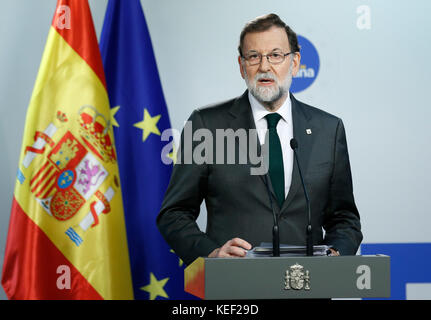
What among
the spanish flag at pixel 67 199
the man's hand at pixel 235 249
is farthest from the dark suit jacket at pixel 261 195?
the spanish flag at pixel 67 199

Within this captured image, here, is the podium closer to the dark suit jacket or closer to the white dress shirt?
the dark suit jacket

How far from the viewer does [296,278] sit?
1.63 metres

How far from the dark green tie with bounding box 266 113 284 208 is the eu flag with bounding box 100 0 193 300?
1342 mm

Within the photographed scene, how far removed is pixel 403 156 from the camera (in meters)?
4.14

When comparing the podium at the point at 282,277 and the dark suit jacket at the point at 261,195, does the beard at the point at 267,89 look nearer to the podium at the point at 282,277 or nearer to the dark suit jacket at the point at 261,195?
the dark suit jacket at the point at 261,195

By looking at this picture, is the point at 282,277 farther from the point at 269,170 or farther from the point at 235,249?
the point at 269,170

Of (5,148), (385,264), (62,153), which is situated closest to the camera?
(385,264)

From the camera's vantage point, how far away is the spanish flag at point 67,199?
11.5 ft

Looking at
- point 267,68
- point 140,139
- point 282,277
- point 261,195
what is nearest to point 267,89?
point 267,68

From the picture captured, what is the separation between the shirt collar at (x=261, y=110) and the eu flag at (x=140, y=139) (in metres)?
1.21

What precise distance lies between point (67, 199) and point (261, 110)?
1.37 meters
